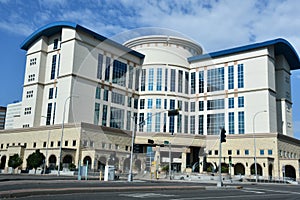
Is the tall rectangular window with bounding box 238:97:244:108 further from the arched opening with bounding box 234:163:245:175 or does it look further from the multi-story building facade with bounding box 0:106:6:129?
the multi-story building facade with bounding box 0:106:6:129

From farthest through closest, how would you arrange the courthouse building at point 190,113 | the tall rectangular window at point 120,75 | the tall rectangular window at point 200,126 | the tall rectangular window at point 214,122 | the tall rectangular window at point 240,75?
the tall rectangular window at point 240,75, the tall rectangular window at point 200,126, the tall rectangular window at point 214,122, the courthouse building at point 190,113, the tall rectangular window at point 120,75

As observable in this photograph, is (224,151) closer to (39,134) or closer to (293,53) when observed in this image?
(293,53)

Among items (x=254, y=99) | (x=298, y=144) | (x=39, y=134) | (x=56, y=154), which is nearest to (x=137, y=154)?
(x=56, y=154)

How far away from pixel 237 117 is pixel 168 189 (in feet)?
160

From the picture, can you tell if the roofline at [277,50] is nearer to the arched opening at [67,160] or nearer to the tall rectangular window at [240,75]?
the tall rectangular window at [240,75]

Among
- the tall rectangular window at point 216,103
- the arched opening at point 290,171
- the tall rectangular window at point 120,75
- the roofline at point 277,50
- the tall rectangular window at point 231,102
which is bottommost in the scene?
the arched opening at point 290,171

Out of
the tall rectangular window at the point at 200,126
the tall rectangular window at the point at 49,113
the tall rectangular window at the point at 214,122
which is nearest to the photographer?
the tall rectangular window at the point at 214,122

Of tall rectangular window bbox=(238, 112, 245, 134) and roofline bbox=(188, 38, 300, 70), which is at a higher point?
roofline bbox=(188, 38, 300, 70)

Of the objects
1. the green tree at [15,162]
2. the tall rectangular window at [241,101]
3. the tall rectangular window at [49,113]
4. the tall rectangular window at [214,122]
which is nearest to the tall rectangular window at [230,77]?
the tall rectangular window at [241,101]

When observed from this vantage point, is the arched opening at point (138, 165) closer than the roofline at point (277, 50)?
Yes

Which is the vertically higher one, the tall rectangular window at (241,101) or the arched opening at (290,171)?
the tall rectangular window at (241,101)

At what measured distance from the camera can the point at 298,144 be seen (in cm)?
7450

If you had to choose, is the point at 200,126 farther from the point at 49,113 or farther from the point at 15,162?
the point at 15,162

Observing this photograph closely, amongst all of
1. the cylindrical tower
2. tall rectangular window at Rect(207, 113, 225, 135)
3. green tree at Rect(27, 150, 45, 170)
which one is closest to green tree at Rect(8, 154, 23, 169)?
green tree at Rect(27, 150, 45, 170)
